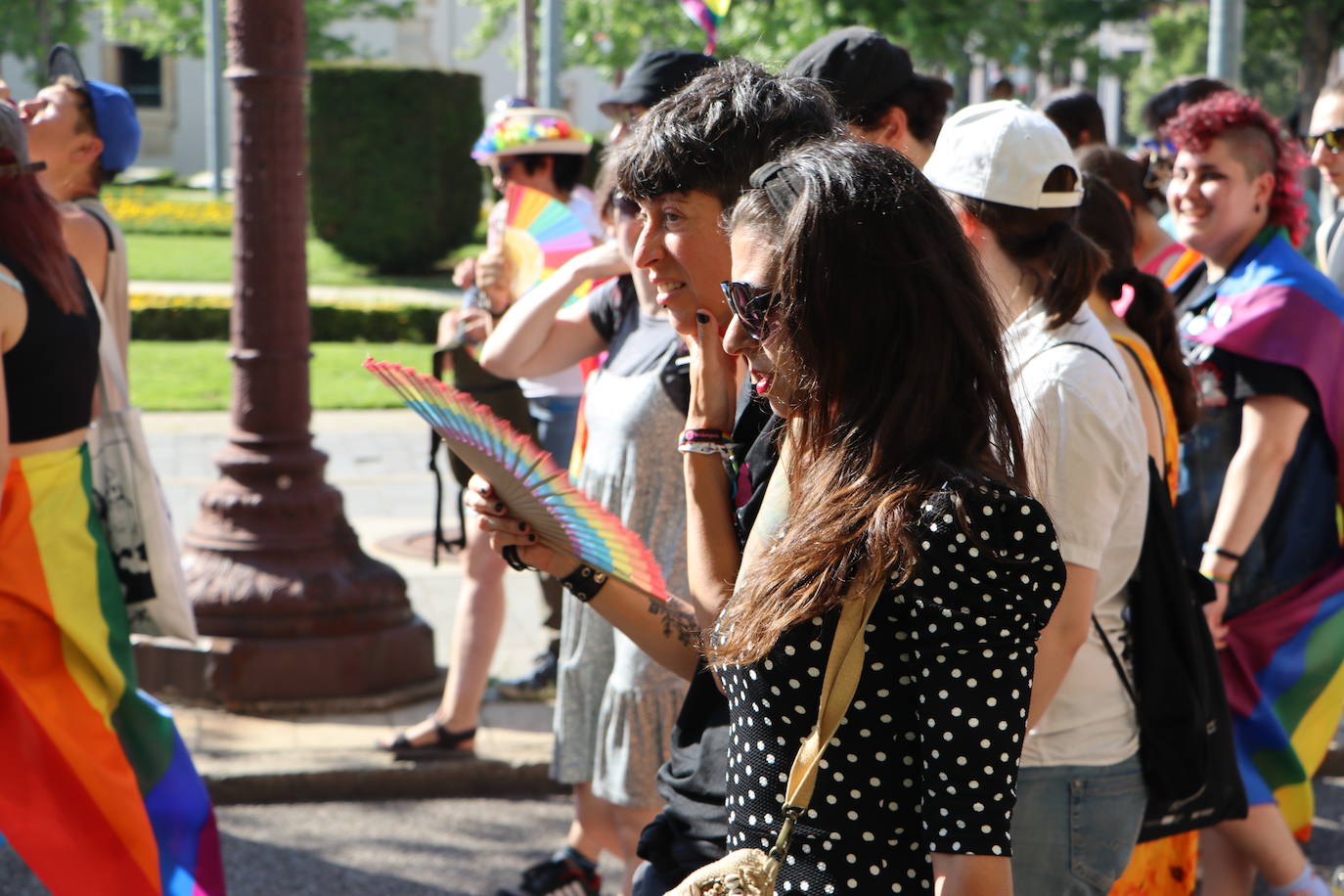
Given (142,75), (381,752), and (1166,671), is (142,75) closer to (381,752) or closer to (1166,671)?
(381,752)

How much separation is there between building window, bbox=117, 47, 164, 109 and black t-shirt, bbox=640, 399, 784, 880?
176ft

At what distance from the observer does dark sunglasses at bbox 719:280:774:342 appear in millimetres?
1818

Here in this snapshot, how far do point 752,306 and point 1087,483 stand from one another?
2.70 feet

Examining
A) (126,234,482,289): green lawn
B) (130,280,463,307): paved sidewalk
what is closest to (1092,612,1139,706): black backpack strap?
(130,280,463,307): paved sidewalk

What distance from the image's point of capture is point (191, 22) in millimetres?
43500

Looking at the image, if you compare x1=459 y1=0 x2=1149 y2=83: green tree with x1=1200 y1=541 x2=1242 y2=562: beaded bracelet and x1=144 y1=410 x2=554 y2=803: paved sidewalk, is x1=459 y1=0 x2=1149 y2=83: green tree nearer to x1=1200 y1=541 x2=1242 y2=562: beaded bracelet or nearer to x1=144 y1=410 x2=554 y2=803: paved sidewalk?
x1=144 y1=410 x2=554 y2=803: paved sidewalk

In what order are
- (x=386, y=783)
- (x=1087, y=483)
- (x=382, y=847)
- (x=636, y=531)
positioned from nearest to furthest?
(x=1087, y=483), (x=636, y=531), (x=382, y=847), (x=386, y=783)

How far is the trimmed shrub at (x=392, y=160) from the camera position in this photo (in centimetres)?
2167

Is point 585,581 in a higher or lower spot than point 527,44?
lower

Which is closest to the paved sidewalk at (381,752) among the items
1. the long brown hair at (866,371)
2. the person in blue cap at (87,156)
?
the person in blue cap at (87,156)

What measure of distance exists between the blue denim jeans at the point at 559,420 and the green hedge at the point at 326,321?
40.1 feet

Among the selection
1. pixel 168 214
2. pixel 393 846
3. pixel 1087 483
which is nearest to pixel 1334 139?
pixel 1087 483

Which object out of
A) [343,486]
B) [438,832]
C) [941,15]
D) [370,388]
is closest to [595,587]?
[438,832]

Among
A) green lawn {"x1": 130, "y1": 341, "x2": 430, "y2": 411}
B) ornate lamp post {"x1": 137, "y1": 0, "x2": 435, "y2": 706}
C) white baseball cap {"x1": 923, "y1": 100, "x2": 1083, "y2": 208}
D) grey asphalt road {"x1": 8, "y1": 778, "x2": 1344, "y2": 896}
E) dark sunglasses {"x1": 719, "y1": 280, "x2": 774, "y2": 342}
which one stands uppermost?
white baseball cap {"x1": 923, "y1": 100, "x2": 1083, "y2": 208}
